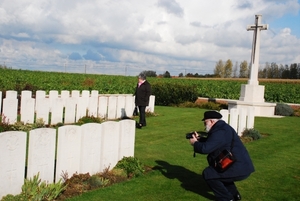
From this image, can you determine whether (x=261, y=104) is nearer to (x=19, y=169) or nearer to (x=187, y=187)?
(x=187, y=187)

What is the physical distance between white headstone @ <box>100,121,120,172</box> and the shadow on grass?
919mm

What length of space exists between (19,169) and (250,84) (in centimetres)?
1438

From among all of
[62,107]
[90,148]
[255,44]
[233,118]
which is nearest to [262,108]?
[255,44]

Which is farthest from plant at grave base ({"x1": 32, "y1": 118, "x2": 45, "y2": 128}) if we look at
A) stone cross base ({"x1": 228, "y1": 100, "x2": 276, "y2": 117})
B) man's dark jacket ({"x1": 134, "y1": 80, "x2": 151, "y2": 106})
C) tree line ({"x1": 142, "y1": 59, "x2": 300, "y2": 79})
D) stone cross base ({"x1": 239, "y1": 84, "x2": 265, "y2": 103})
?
tree line ({"x1": 142, "y1": 59, "x2": 300, "y2": 79})

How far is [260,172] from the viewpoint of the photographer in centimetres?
686

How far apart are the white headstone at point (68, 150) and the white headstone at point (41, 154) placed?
14 centimetres

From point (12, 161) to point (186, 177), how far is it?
121 inches

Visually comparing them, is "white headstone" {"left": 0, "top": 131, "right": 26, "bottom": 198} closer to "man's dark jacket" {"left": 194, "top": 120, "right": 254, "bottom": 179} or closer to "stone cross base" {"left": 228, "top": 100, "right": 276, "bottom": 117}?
"man's dark jacket" {"left": 194, "top": 120, "right": 254, "bottom": 179}

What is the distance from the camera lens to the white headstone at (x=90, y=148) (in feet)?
18.5

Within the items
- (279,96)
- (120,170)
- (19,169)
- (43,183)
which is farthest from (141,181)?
(279,96)

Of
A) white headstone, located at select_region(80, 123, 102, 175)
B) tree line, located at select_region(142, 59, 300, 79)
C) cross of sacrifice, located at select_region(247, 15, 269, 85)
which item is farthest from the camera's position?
tree line, located at select_region(142, 59, 300, 79)

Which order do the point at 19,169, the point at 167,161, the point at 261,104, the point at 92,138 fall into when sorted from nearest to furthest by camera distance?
the point at 19,169 → the point at 92,138 → the point at 167,161 → the point at 261,104

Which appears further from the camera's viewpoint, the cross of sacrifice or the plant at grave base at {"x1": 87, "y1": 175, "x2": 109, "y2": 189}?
the cross of sacrifice

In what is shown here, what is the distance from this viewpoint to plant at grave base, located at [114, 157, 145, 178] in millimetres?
6180
